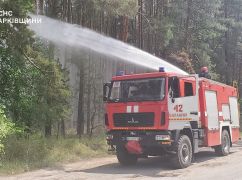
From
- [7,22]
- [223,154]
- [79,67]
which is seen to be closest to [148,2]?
[79,67]

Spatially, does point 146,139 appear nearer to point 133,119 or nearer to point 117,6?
point 133,119

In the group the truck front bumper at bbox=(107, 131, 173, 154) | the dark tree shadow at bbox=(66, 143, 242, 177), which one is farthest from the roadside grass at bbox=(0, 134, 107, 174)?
the truck front bumper at bbox=(107, 131, 173, 154)

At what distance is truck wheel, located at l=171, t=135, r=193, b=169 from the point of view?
12.4m

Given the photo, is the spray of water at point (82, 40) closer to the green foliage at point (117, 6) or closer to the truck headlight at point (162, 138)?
the green foliage at point (117, 6)

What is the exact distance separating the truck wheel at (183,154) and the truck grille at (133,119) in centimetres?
108

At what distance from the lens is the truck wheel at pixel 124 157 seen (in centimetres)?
1331

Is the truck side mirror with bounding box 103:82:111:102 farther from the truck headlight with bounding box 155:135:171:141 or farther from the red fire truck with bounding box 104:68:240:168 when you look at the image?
the truck headlight with bounding box 155:135:171:141

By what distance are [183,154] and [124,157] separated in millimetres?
1877

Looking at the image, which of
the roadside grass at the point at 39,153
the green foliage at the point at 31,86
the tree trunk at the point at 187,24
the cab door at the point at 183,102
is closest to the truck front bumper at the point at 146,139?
the cab door at the point at 183,102

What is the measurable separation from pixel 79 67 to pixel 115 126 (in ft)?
28.8

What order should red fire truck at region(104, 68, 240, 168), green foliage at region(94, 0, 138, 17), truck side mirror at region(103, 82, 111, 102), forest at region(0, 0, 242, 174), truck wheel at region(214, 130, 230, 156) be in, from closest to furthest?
1. red fire truck at region(104, 68, 240, 168)
2. truck side mirror at region(103, 82, 111, 102)
3. forest at region(0, 0, 242, 174)
4. truck wheel at region(214, 130, 230, 156)
5. green foliage at region(94, 0, 138, 17)

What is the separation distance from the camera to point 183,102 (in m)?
12.8

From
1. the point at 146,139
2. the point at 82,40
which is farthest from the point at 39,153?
the point at 82,40

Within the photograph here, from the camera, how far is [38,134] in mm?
15984
